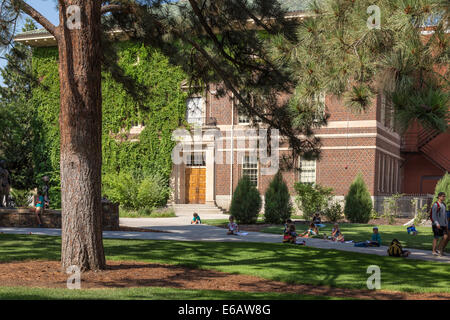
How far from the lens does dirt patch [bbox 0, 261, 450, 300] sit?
315 inches

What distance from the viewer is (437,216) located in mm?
12898

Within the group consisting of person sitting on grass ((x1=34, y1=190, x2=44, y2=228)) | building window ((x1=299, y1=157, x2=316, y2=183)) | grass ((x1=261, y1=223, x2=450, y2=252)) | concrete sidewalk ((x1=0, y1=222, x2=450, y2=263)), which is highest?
building window ((x1=299, y1=157, x2=316, y2=183))

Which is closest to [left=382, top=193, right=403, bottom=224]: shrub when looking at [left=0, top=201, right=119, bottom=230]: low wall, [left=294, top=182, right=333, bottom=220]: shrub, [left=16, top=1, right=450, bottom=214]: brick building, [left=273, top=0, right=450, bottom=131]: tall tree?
[left=16, top=1, right=450, bottom=214]: brick building

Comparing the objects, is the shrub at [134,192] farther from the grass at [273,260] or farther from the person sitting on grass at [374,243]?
the person sitting on grass at [374,243]

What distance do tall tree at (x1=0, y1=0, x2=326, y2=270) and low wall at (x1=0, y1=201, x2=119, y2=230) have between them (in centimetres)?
624

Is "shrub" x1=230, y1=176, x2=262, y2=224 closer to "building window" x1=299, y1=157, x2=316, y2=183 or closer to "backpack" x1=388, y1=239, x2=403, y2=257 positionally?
"building window" x1=299, y1=157, x2=316, y2=183

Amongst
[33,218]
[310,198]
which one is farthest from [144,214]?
[33,218]

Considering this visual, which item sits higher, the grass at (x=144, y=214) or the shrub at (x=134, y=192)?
the shrub at (x=134, y=192)

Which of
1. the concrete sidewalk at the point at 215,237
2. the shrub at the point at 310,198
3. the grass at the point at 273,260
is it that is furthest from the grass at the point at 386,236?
the grass at the point at 273,260

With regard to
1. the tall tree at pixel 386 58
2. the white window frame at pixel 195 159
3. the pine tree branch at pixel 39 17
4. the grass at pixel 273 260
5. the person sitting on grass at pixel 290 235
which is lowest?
the grass at pixel 273 260

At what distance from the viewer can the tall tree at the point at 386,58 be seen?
6.68 metres

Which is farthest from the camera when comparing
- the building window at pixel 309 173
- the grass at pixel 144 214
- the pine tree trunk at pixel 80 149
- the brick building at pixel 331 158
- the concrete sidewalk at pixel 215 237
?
the building window at pixel 309 173

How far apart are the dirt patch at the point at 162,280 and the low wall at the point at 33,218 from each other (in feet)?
27.1
